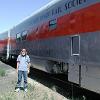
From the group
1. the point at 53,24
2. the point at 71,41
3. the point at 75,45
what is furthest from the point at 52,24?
the point at 75,45

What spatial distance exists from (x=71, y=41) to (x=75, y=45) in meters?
0.40

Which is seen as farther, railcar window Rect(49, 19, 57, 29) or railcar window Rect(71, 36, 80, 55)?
railcar window Rect(49, 19, 57, 29)

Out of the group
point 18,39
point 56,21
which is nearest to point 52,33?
point 56,21

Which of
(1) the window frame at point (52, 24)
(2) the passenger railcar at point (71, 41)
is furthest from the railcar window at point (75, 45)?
(1) the window frame at point (52, 24)

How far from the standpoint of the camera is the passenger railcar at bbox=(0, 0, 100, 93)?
992 cm

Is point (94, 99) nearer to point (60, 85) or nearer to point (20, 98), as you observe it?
point (20, 98)

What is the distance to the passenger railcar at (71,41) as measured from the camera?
992cm

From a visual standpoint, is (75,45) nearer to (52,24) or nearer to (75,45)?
(75,45)

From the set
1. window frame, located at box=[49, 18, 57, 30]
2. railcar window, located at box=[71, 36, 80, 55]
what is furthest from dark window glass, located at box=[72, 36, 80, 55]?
window frame, located at box=[49, 18, 57, 30]

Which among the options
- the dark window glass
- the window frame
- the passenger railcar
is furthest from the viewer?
the window frame

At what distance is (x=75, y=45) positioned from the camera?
37.0 feet

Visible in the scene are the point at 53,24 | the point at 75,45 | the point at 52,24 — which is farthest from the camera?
the point at 52,24

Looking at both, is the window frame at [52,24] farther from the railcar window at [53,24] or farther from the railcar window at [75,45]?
the railcar window at [75,45]

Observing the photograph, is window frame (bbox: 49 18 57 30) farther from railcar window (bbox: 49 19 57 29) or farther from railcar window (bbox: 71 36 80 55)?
railcar window (bbox: 71 36 80 55)
